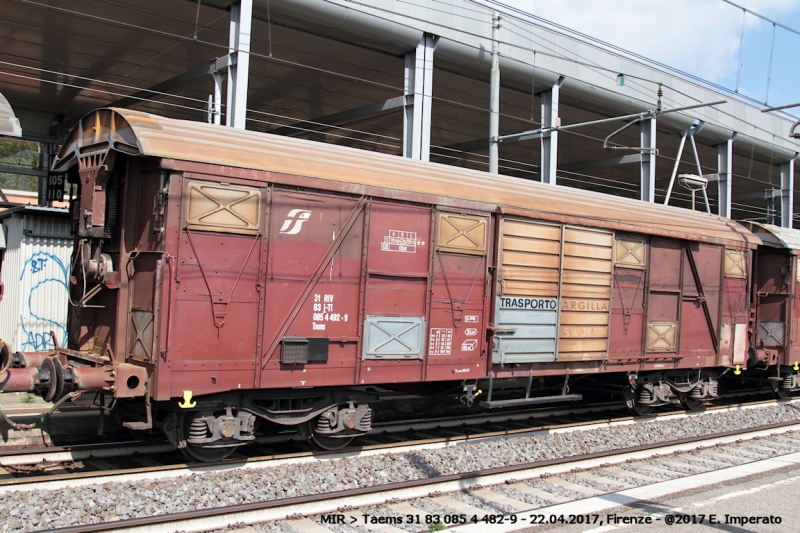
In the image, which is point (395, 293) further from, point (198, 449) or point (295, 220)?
point (198, 449)

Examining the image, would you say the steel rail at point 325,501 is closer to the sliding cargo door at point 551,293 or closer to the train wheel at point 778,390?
the sliding cargo door at point 551,293

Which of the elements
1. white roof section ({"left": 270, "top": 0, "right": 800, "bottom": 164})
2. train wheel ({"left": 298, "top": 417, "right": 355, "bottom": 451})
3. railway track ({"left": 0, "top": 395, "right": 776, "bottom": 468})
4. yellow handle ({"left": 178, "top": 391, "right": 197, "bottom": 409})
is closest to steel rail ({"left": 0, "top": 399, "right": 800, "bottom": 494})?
railway track ({"left": 0, "top": 395, "right": 776, "bottom": 468})

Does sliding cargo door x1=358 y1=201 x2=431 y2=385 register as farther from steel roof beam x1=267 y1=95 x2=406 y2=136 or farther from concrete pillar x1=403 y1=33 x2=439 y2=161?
concrete pillar x1=403 y1=33 x2=439 y2=161

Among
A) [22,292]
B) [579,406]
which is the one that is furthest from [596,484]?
[22,292]

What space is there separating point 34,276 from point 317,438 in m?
9.00

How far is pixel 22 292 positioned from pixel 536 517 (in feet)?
40.0

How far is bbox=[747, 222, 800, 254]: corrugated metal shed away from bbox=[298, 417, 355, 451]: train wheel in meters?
11.2

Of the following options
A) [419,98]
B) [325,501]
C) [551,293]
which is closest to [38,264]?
[419,98]

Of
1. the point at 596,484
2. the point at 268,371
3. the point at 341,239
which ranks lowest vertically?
the point at 596,484

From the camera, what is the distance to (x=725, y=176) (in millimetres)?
28297

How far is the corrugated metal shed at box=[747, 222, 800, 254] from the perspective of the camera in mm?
14852

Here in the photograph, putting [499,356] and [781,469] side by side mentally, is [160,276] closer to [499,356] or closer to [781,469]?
[499,356]

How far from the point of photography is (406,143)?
17953 mm

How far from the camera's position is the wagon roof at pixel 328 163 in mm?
7387
